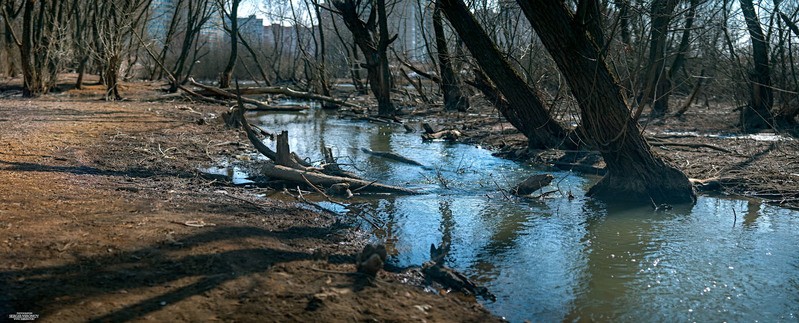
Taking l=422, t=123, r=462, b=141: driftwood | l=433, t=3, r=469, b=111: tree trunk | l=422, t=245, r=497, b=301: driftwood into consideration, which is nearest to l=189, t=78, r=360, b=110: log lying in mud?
l=433, t=3, r=469, b=111: tree trunk

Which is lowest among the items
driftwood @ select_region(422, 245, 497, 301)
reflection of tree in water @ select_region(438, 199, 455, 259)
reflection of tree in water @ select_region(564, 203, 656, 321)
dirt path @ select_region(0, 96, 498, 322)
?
reflection of tree in water @ select_region(438, 199, 455, 259)

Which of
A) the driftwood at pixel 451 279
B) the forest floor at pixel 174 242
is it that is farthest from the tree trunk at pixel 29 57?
the driftwood at pixel 451 279

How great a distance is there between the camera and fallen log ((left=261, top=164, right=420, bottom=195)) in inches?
377

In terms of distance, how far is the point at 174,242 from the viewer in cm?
572

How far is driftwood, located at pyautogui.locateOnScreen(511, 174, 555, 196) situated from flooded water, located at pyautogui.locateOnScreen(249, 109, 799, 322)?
7.6 inches

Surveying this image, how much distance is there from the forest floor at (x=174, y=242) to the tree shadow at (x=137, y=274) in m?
0.01

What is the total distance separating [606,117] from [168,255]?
6.16 metres

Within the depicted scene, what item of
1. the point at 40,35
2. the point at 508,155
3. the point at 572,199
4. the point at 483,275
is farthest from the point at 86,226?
the point at 40,35

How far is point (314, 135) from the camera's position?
57.2 ft

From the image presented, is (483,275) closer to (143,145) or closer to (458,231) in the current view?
(458,231)

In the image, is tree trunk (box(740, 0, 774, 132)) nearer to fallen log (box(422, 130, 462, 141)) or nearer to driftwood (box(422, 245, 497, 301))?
fallen log (box(422, 130, 462, 141))

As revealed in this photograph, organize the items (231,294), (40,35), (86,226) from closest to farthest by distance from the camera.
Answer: (231,294) → (86,226) → (40,35)

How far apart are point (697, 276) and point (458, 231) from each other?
2.50m

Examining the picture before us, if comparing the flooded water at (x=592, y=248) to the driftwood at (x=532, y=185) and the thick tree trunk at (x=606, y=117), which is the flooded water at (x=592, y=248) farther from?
the thick tree trunk at (x=606, y=117)
